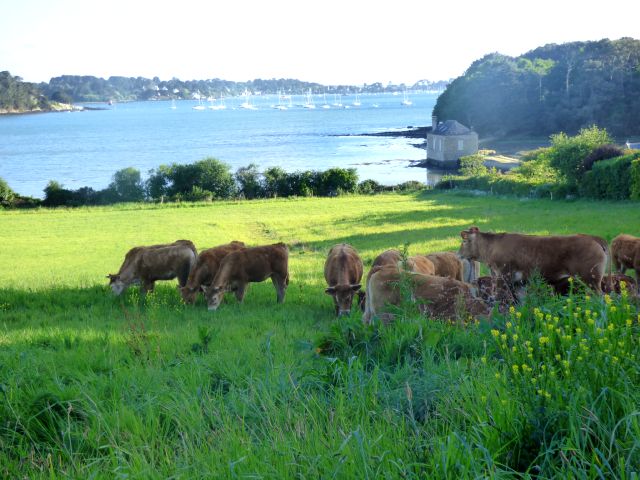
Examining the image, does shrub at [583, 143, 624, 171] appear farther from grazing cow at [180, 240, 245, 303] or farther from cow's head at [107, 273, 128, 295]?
cow's head at [107, 273, 128, 295]

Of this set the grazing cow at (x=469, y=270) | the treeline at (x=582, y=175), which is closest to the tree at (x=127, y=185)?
the treeline at (x=582, y=175)

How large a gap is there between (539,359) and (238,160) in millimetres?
136090

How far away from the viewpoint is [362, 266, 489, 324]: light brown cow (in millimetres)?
Result: 8469

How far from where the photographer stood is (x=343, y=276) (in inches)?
513

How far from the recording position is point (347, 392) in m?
5.37

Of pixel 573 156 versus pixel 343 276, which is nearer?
pixel 343 276

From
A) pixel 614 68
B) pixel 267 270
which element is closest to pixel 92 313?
pixel 267 270

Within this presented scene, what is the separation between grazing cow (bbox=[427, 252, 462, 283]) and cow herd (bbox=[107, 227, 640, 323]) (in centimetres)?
2

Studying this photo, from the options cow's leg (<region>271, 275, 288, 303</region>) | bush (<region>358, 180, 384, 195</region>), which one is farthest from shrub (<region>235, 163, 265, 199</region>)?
cow's leg (<region>271, 275, 288, 303</region>)

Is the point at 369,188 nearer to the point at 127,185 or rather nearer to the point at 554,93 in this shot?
the point at 127,185

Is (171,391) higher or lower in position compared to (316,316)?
higher

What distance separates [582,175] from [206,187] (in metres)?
47.6

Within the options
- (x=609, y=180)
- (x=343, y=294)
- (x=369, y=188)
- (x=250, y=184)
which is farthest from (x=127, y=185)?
(x=343, y=294)

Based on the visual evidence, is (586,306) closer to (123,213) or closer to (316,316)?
(316,316)
